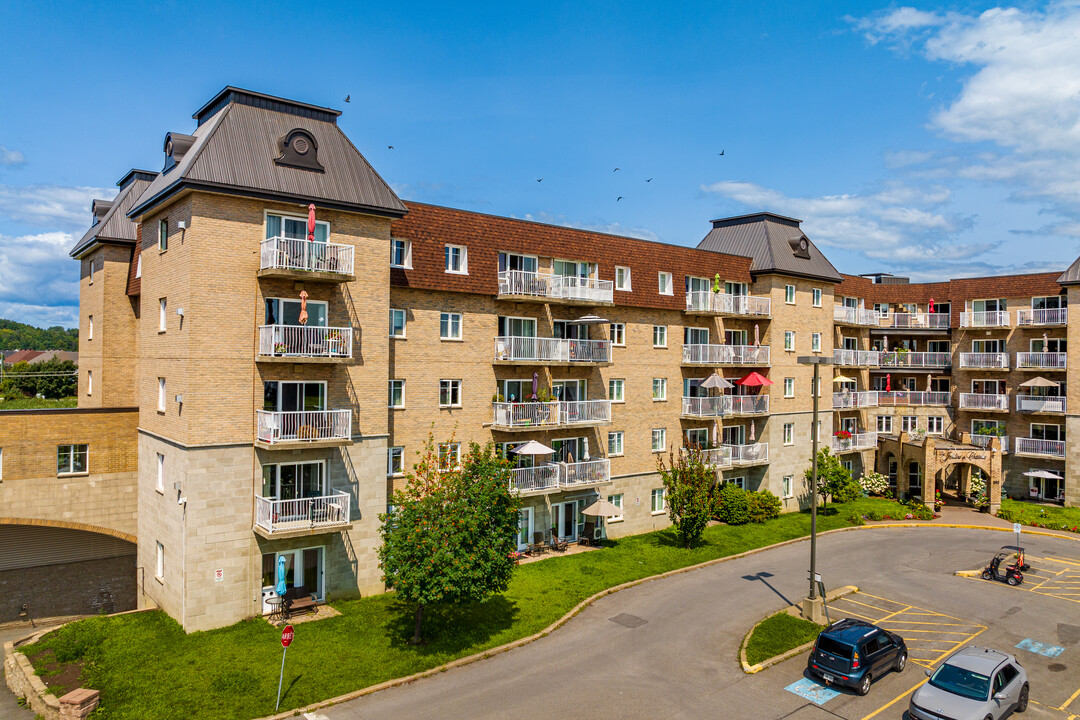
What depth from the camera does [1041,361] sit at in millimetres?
45812

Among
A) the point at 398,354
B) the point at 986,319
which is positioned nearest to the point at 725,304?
the point at 398,354

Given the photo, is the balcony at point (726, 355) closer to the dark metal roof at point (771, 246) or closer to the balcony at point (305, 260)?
the dark metal roof at point (771, 246)

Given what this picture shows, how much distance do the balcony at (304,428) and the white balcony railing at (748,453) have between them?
78.4 feet

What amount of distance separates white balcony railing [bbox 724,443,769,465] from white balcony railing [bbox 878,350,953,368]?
55.5 feet

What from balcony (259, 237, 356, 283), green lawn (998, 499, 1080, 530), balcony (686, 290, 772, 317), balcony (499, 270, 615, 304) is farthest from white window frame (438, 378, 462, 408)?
green lawn (998, 499, 1080, 530)

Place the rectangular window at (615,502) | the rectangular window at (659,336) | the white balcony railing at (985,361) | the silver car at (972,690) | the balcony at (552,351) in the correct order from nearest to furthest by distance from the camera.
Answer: the silver car at (972,690) < the balcony at (552,351) < the rectangular window at (615,502) < the rectangular window at (659,336) < the white balcony railing at (985,361)

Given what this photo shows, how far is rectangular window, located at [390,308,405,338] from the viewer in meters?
28.4

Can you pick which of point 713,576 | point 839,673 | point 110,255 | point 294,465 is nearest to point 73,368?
point 110,255

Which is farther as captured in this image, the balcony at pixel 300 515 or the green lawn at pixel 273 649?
the balcony at pixel 300 515

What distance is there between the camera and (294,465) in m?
24.8

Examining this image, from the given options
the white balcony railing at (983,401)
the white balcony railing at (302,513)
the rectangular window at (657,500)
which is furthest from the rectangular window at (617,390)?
the white balcony railing at (983,401)

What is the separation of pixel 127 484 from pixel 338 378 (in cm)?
1169

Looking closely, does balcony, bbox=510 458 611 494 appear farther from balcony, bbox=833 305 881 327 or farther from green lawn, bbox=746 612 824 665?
balcony, bbox=833 305 881 327

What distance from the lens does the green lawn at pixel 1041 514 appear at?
4022 centimetres
